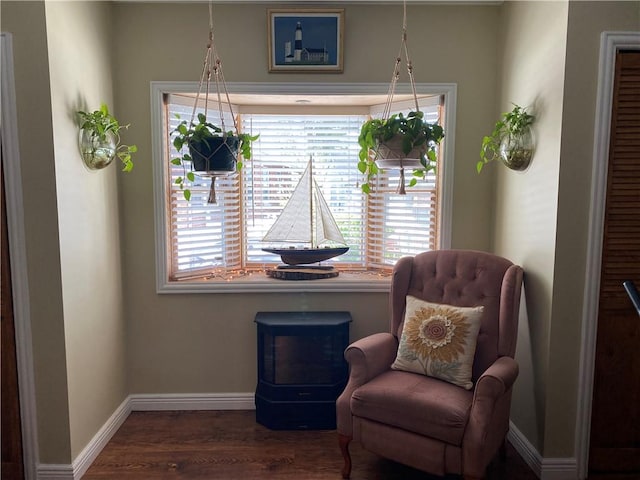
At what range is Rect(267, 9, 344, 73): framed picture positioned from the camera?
9.43 feet

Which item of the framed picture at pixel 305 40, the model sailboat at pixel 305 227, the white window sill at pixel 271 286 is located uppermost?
the framed picture at pixel 305 40

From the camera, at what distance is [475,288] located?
2648 millimetres

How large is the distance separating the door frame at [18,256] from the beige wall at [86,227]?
171 millimetres

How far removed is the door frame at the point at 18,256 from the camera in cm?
219

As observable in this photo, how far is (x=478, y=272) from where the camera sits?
266 cm

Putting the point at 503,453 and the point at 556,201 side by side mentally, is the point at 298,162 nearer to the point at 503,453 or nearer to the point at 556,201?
the point at 556,201

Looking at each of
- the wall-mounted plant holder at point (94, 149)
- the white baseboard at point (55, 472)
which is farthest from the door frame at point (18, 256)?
the wall-mounted plant holder at point (94, 149)

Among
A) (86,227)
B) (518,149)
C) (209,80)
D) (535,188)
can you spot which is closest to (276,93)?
(209,80)

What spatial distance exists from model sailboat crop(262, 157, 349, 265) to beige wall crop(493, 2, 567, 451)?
1.13 m

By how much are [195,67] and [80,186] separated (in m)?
1.04

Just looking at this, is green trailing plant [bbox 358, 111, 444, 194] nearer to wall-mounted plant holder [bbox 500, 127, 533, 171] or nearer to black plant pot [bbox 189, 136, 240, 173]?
wall-mounted plant holder [bbox 500, 127, 533, 171]

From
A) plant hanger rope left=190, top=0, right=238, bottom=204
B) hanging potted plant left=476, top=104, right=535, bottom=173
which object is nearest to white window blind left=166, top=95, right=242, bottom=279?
plant hanger rope left=190, top=0, right=238, bottom=204

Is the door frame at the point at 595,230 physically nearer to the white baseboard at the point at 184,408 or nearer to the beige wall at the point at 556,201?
the beige wall at the point at 556,201

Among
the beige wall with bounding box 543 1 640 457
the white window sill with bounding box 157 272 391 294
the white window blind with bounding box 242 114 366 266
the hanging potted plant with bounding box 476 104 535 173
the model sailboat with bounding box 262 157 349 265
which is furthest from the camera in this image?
the white window blind with bounding box 242 114 366 266
